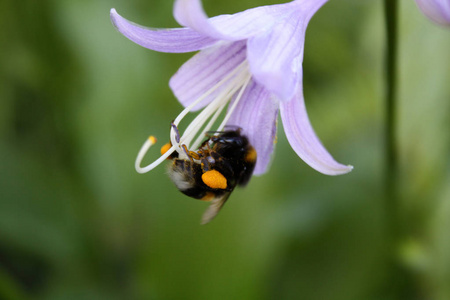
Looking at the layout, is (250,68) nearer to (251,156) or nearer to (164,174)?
(251,156)

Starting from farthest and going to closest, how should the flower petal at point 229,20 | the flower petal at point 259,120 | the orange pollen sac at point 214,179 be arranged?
1. the flower petal at point 259,120
2. the orange pollen sac at point 214,179
3. the flower petal at point 229,20

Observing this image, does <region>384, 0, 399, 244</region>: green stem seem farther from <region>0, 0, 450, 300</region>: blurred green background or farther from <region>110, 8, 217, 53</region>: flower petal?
<region>110, 8, 217, 53</region>: flower petal

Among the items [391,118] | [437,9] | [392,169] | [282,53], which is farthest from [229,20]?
[392,169]

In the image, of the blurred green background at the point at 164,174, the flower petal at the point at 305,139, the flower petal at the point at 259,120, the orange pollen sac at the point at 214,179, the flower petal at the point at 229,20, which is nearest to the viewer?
the flower petal at the point at 229,20

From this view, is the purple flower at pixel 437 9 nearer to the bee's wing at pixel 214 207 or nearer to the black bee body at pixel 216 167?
the black bee body at pixel 216 167

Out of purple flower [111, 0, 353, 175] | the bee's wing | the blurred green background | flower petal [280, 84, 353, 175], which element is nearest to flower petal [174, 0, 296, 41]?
purple flower [111, 0, 353, 175]

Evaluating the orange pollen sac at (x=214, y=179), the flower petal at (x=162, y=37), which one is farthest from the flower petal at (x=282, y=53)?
the orange pollen sac at (x=214, y=179)

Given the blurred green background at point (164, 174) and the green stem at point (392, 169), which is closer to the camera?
the green stem at point (392, 169)
